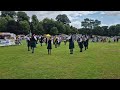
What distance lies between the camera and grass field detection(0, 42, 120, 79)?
904cm

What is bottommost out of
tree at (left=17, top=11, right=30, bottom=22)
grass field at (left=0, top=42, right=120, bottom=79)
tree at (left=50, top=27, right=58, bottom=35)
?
grass field at (left=0, top=42, right=120, bottom=79)

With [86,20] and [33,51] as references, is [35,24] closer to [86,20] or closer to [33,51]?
[86,20]

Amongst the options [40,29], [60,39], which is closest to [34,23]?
[40,29]

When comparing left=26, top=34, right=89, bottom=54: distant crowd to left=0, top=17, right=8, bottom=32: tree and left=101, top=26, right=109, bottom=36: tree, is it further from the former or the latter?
left=0, top=17, right=8, bottom=32: tree

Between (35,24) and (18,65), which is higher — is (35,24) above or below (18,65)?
above

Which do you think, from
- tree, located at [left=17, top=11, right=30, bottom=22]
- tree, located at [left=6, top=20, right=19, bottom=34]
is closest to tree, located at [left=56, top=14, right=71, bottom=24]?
tree, located at [left=17, top=11, right=30, bottom=22]

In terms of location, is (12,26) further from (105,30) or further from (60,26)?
(105,30)

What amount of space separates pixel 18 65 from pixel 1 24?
126cm

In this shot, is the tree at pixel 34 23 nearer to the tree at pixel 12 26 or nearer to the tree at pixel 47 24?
the tree at pixel 47 24

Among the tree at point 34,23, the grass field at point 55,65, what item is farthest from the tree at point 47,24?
the grass field at point 55,65

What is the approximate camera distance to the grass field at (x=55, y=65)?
29.7ft

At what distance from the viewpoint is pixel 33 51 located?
11664 mm

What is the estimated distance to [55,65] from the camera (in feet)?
32.3
